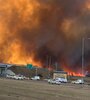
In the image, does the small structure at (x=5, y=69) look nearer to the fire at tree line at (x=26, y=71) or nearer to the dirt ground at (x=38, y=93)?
the fire at tree line at (x=26, y=71)

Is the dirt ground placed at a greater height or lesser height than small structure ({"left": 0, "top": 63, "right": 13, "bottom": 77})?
lesser

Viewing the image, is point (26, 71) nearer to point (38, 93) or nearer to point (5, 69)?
point (5, 69)

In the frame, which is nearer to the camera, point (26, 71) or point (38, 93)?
point (38, 93)

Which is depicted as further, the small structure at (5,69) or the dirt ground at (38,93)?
the small structure at (5,69)

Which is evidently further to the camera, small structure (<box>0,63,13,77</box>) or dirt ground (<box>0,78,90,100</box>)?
small structure (<box>0,63,13,77</box>)

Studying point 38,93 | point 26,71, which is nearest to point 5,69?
point 26,71

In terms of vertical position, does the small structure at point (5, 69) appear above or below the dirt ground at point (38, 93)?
above

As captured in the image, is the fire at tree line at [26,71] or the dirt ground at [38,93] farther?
the fire at tree line at [26,71]

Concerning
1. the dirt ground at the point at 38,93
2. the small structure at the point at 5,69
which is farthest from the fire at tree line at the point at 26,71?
the dirt ground at the point at 38,93

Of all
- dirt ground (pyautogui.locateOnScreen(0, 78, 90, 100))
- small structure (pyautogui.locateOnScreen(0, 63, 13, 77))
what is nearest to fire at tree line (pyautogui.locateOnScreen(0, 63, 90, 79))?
small structure (pyautogui.locateOnScreen(0, 63, 13, 77))

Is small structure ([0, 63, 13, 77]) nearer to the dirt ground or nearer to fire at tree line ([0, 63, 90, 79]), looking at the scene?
fire at tree line ([0, 63, 90, 79])

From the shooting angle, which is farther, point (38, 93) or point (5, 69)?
point (5, 69)

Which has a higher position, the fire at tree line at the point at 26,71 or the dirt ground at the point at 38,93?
the fire at tree line at the point at 26,71

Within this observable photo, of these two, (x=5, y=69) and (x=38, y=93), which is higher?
(x=5, y=69)
